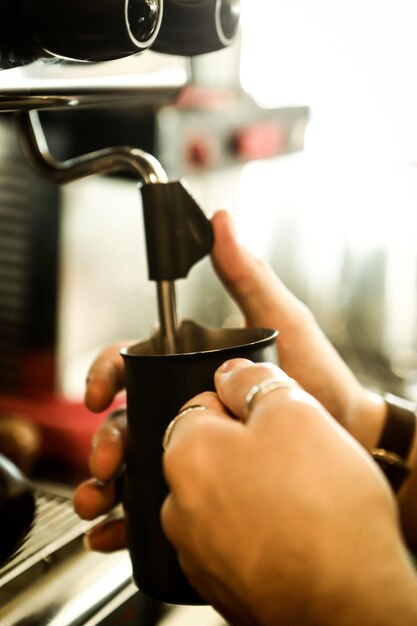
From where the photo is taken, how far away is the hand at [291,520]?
0.33 meters

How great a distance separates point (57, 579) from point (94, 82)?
1.23ft

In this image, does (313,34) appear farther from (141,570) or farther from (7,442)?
(141,570)

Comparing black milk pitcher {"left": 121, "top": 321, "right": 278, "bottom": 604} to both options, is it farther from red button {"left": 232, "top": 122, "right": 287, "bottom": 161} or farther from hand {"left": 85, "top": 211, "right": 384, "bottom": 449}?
red button {"left": 232, "top": 122, "right": 287, "bottom": 161}

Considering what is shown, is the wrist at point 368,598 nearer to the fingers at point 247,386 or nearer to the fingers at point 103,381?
the fingers at point 247,386

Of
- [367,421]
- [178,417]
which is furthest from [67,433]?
[178,417]

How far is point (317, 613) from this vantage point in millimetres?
337

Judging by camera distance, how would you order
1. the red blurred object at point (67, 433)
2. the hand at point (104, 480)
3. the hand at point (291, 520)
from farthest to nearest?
the red blurred object at point (67, 433), the hand at point (104, 480), the hand at point (291, 520)

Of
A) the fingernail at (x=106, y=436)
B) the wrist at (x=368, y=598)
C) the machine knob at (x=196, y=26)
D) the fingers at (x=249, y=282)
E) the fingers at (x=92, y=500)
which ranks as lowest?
the fingers at (x=92, y=500)

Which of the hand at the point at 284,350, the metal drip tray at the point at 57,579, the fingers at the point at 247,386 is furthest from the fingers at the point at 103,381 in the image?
the fingers at the point at 247,386

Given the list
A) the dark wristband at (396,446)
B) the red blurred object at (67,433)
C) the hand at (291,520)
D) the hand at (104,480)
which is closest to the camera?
the hand at (291,520)

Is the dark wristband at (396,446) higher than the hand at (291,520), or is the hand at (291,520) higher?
the hand at (291,520)

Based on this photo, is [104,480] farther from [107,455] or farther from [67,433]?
[67,433]

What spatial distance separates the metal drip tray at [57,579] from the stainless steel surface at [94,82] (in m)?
0.33

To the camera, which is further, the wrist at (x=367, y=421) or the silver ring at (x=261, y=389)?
the wrist at (x=367, y=421)
